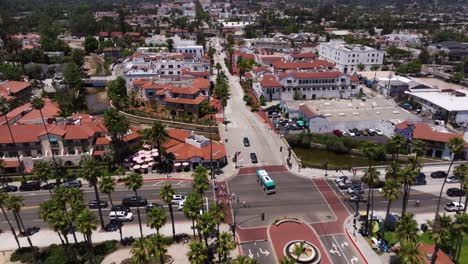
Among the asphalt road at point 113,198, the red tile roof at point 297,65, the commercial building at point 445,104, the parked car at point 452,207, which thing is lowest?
the parked car at point 452,207

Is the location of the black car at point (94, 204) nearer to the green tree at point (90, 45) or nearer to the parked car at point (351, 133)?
the parked car at point (351, 133)

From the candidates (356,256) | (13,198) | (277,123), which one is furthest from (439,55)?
(13,198)

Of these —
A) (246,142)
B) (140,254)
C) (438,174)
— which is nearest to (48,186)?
(140,254)

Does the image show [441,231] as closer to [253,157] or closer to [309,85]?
[253,157]

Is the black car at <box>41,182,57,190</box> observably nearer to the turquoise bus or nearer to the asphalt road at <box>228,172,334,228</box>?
the asphalt road at <box>228,172,334,228</box>

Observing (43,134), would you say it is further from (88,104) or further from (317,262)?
(317,262)

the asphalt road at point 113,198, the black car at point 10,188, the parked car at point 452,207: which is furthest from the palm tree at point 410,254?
the black car at point 10,188

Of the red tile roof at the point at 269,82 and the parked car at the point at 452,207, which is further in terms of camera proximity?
the red tile roof at the point at 269,82
